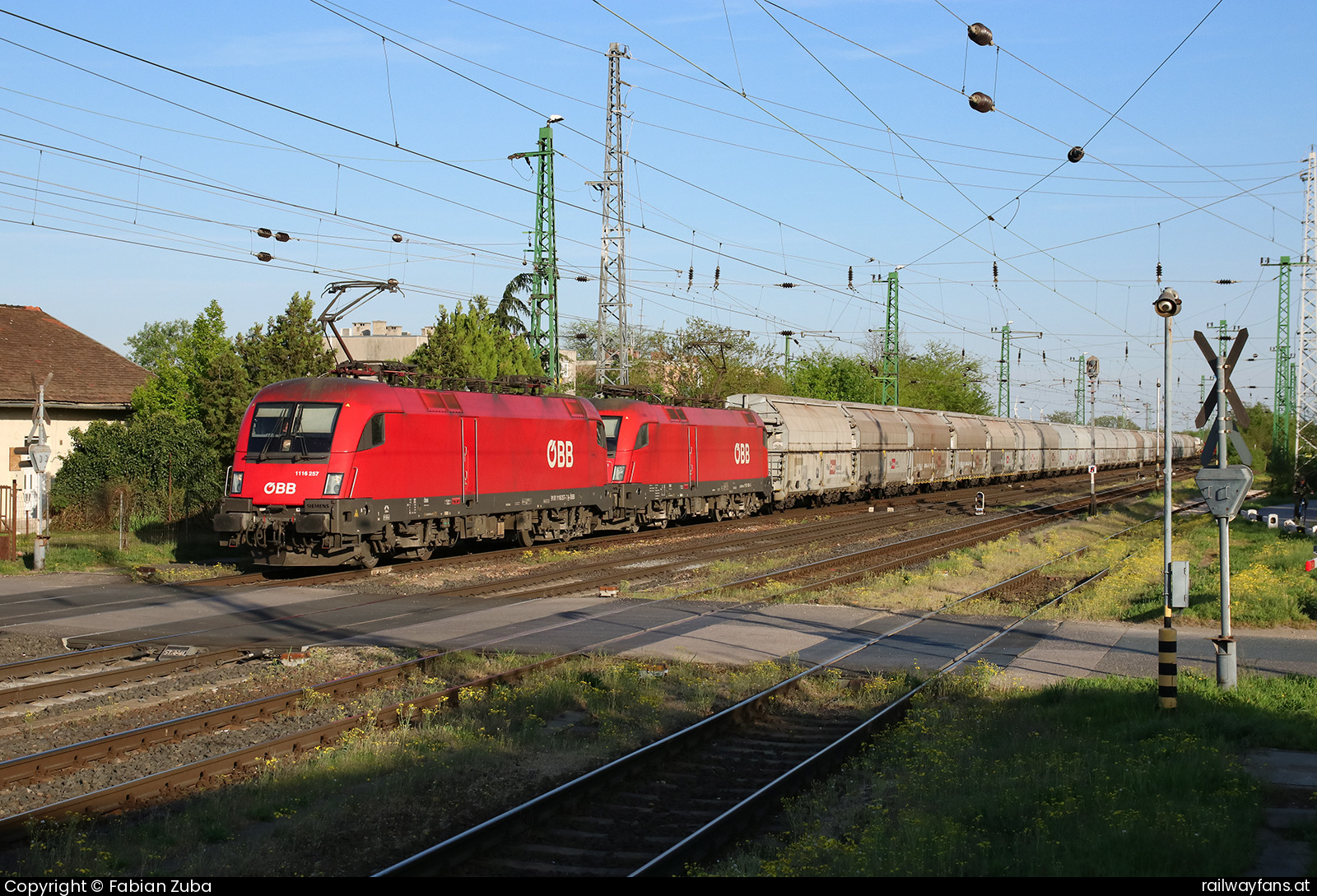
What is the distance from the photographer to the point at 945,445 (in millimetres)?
50125

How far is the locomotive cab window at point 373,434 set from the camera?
1941 centimetres

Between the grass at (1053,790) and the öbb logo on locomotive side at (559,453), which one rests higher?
the öbb logo on locomotive side at (559,453)

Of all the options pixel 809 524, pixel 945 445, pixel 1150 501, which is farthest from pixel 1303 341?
pixel 809 524

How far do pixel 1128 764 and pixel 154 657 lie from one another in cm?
1086

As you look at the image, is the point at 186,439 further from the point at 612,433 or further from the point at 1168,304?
the point at 1168,304

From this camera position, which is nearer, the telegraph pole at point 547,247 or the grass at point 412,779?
the grass at point 412,779

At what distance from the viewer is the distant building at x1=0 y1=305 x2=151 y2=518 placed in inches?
1114

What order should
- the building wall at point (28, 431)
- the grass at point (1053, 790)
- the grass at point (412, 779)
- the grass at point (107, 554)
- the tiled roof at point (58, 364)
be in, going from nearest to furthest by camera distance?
the grass at point (1053, 790) → the grass at point (412, 779) → the grass at point (107, 554) → the building wall at point (28, 431) → the tiled roof at point (58, 364)

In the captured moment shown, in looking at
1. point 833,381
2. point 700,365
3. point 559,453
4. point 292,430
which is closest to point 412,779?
point 292,430

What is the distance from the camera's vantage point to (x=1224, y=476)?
35.1 feet

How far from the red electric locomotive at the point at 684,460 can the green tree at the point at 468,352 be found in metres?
6.49

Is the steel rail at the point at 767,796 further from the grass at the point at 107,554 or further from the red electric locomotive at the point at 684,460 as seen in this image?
the red electric locomotive at the point at 684,460

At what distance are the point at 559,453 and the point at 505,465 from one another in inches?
92.5

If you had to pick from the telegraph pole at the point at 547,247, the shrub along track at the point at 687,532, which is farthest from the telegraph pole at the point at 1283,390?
the telegraph pole at the point at 547,247
